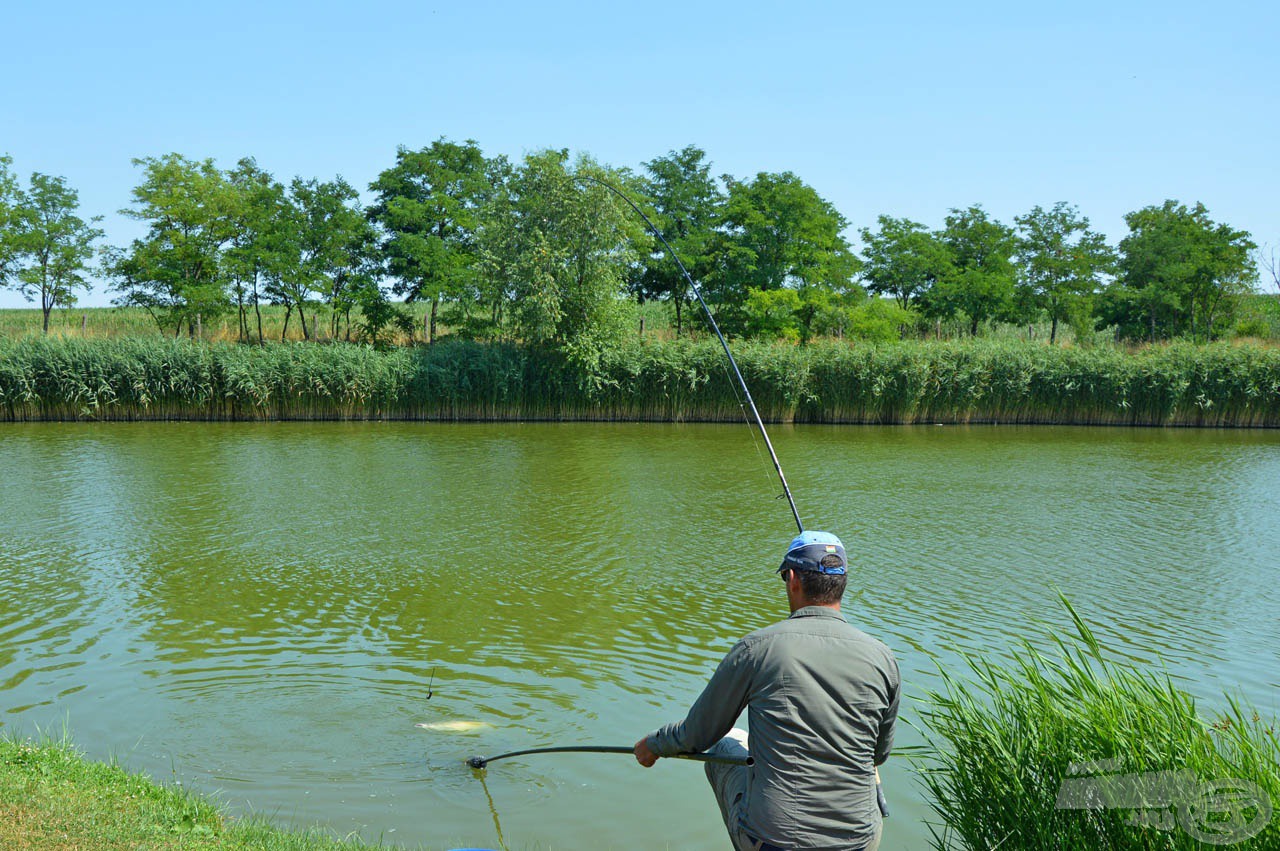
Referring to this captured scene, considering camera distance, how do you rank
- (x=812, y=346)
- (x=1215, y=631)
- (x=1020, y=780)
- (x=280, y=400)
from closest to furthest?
(x=1020, y=780)
(x=1215, y=631)
(x=280, y=400)
(x=812, y=346)

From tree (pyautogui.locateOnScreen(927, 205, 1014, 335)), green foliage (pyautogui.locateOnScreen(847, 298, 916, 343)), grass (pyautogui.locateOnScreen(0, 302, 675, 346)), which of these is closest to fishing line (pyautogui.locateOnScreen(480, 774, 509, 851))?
grass (pyautogui.locateOnScreen(0, 302, 675, 346))

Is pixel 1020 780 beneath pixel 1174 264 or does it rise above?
beneath

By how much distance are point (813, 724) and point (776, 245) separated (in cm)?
4000

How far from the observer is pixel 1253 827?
353 centimetres

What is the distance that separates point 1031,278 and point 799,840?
46530mm

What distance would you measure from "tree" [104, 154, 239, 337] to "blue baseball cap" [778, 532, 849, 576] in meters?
39.2

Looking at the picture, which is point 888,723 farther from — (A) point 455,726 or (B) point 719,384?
(B) point 719,384

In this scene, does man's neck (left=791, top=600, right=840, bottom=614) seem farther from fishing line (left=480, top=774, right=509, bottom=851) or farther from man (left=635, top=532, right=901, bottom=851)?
fishing line (left=480, top=774, right=509, bottom=851)

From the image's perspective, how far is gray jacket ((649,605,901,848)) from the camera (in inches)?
136

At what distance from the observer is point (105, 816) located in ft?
15.1

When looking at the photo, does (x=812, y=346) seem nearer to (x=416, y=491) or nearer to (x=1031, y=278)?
(x=1031, y=278)

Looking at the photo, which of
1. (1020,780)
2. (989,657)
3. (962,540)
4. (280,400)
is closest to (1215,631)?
(989,657)

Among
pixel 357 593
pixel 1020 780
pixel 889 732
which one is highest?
pixel 889 732

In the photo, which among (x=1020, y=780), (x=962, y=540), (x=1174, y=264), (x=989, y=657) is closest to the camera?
(x=1020, y=780)
